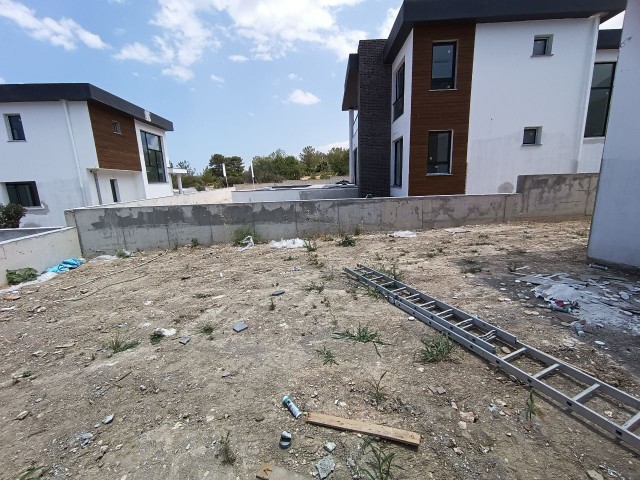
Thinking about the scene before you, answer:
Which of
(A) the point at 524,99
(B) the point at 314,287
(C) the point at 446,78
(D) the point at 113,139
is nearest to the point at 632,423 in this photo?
(B) the point at 314,287

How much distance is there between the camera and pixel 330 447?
205 centimetres

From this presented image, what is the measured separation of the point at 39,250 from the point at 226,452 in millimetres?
7635

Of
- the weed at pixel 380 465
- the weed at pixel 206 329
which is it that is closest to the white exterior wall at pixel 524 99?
the weed at pixel 206 329

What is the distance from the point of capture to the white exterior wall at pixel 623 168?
4.38 m

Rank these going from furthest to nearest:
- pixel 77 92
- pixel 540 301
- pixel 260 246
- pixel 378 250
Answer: pixel 77 92
pixel 260 246
pixel 378 250
pixel 540 301

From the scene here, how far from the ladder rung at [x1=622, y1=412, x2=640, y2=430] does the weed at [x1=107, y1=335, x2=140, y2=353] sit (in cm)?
441

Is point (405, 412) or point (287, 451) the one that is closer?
point (287, 451)

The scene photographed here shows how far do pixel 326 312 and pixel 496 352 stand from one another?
6.40 feet

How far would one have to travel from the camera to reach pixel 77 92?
40.5 ft

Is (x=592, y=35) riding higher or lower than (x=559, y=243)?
higher

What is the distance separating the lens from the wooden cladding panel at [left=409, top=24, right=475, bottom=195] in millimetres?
9711

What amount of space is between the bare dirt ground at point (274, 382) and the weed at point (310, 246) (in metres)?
1.96

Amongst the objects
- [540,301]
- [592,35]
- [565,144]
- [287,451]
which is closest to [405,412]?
[287,451]

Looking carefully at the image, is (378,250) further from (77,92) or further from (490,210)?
(77,92)
